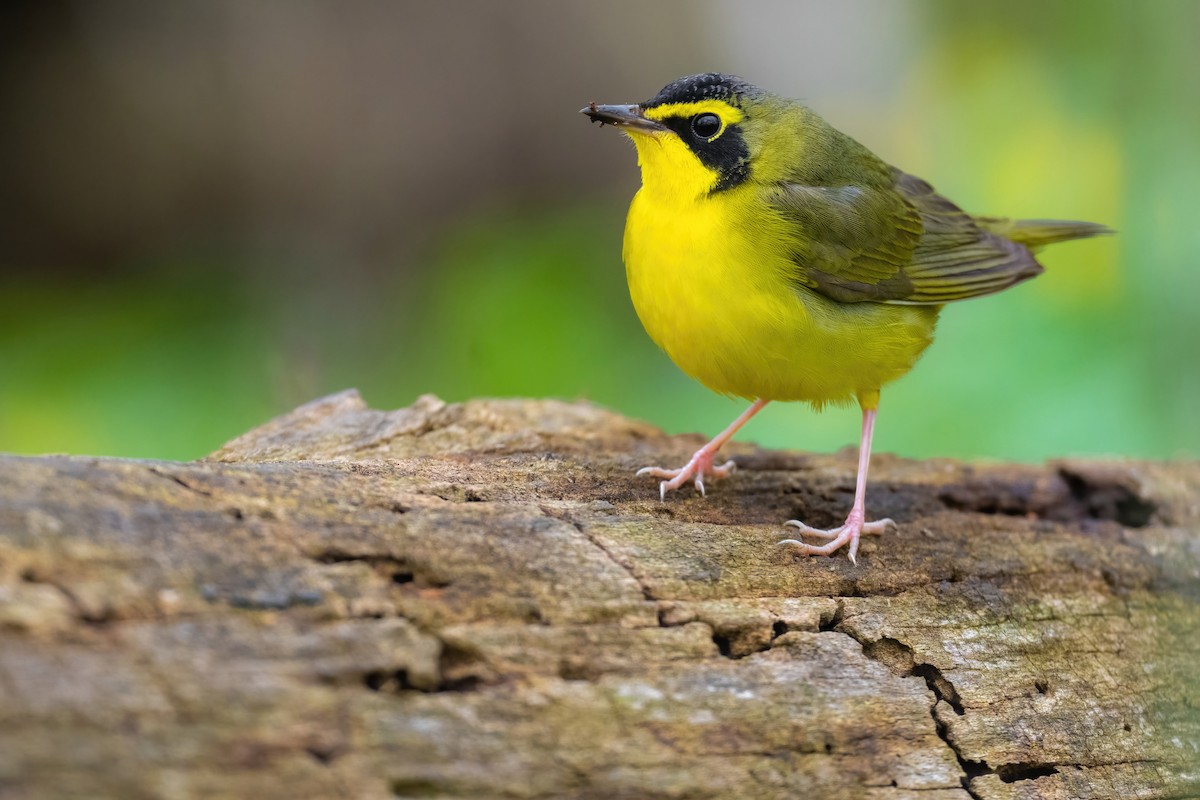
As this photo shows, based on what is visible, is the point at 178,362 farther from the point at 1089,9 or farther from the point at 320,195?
the point at 1089,9

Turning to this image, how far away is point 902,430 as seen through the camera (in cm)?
701

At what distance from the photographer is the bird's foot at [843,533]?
145 inches

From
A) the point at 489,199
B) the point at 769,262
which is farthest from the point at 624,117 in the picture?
the point at 489,199

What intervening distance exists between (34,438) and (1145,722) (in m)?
5.98

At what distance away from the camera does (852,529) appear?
3951mm

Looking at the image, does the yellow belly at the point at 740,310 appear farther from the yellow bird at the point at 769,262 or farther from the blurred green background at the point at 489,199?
the blurred green background at the point at 489,199

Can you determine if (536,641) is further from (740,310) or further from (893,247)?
(893,247)

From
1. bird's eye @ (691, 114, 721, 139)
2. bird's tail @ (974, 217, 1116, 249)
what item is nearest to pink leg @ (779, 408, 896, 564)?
bird's eye @ (691, 114, 721, 139)

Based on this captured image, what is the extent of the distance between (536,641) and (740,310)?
165 centimetres

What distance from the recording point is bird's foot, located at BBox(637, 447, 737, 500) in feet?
13.5

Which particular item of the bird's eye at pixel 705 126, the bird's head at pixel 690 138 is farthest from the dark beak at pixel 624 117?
the bird's eye at pixel 705 126

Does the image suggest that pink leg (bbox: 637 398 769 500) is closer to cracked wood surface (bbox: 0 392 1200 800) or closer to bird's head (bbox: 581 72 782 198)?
cracked wood surface (bbox: 0 392 1200 800)

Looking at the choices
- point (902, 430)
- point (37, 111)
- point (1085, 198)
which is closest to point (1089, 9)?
point (1085, 198)

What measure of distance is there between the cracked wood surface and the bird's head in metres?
1.12
